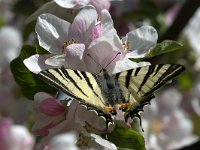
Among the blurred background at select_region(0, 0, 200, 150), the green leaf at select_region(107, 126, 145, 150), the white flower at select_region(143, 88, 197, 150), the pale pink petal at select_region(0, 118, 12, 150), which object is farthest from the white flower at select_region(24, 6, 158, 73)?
the white flower at select_region(143, 88, 197, 150)

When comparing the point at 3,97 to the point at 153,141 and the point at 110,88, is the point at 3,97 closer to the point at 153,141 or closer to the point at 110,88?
the point at 153,141

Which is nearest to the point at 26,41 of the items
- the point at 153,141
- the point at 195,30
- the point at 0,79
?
the point at 0,79

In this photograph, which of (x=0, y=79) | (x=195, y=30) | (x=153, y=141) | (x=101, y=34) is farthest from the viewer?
(x=195, y=30)

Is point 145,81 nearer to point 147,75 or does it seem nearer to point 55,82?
point 147,75

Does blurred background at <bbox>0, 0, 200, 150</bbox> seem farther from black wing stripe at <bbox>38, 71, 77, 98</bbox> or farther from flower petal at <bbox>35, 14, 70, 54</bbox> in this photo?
black wing stripe at <bbox>38, 71, 77, 98</bbox>

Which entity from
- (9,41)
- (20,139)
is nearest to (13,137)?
(20,139)

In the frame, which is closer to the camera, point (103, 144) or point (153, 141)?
point (103, 144)
